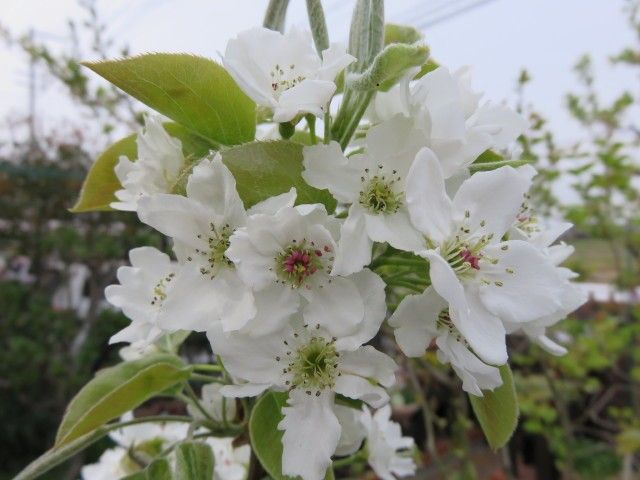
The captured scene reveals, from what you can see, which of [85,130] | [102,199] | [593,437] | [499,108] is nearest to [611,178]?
[499,108]

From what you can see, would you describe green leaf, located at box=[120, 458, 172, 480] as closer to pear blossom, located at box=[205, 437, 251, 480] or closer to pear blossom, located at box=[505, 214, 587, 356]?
pear blossom, located at box=[205, 437, 251, 480]

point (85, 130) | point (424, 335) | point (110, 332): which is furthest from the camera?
point (85, 130)

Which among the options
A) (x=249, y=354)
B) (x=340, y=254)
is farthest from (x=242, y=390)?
(x=340, y=254)

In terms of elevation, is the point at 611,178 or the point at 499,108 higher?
the point at 499,108

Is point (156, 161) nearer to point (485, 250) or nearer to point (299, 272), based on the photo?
point (299, 272)

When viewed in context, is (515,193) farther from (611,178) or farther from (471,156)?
(611,178)

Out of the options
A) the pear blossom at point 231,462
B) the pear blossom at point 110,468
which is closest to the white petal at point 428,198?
the pear blossom at point 231,462
